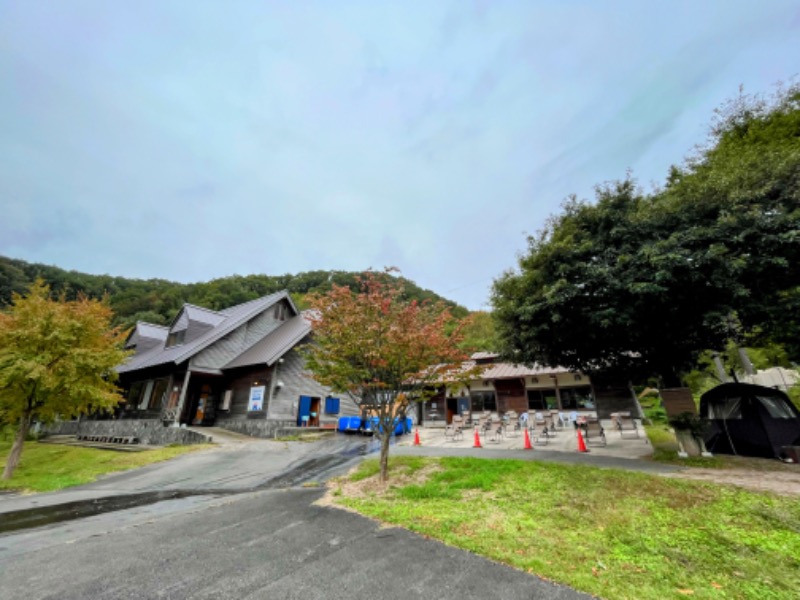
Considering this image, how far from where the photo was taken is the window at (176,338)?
20.5 metres

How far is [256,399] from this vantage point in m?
17.6

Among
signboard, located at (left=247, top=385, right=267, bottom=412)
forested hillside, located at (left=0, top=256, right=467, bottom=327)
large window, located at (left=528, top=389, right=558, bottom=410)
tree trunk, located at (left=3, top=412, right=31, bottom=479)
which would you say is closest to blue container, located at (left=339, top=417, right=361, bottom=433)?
signboard, located at (left=247, top=385, right=267, bottom=412)

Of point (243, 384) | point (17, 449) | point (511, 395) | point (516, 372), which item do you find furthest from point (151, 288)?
point (516, 372)

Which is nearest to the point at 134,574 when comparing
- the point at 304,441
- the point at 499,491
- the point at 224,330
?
the point at 499,491

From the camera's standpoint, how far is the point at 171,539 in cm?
488

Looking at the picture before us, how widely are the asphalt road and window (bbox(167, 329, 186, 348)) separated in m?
14.3

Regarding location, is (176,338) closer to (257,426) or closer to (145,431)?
(145,431)

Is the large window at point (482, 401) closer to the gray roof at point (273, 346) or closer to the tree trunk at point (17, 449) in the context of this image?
the gray roof at point (273, 346)

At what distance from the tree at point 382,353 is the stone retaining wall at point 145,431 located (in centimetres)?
971

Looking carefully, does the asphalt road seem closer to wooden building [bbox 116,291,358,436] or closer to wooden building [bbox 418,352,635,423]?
wooden building [bbox 116,291,358,436]

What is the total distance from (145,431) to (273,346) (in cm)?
692

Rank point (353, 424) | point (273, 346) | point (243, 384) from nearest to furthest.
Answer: point (353, 424) < point (243, 384) < point (273, 346)

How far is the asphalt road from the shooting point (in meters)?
3.40

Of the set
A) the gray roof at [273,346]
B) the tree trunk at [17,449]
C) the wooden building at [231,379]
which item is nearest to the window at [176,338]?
the wooden building at [231,379]
